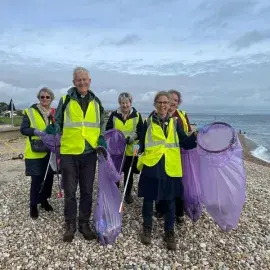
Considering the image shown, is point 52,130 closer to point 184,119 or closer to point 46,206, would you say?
point 46,206

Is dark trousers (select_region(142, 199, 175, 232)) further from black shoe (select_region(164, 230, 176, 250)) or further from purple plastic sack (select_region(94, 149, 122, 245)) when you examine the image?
purple plastic sack (select_region(94, 149, 122, 245))

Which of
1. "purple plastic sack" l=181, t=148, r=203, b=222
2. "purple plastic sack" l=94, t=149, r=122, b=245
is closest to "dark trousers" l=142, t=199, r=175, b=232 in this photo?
"purple plastic sack" l=94, t=149, r=122, b=245

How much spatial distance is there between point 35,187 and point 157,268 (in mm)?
2538

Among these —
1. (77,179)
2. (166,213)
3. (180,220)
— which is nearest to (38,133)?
(77,179)

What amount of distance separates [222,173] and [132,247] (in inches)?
67.7

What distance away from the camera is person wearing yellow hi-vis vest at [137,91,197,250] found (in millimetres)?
4789

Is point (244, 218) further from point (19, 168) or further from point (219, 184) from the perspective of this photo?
point (19, 168)

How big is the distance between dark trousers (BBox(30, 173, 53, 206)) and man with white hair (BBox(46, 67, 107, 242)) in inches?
39.1

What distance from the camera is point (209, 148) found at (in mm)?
4949

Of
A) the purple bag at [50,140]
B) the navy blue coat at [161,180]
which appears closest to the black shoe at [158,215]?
the navy blue coat at [161,180]

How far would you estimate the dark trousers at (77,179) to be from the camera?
481cm

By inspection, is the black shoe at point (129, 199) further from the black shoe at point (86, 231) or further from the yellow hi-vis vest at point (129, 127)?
the black shoe at point (86, 231)

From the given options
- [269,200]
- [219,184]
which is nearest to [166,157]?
[219,184]

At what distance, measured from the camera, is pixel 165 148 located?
481cm
